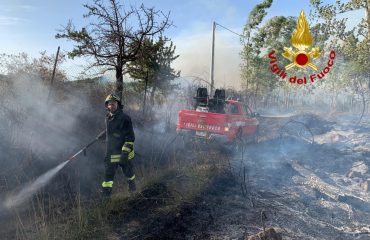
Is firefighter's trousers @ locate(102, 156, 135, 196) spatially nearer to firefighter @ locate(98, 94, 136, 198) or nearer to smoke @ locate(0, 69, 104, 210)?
firefighter @ locate(98, 94, 136, 198)

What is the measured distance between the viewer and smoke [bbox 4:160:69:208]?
5.96 m

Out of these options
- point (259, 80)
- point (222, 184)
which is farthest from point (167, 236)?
point (259, 80)

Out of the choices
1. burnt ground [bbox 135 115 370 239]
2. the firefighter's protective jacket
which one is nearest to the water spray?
the firefighter's protective jacket

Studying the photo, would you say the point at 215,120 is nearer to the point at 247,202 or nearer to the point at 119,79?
the point at 119,79

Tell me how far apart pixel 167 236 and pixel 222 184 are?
2618 millimetres

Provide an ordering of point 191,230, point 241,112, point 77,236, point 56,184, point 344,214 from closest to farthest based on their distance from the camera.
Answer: point 77,236 → point 191,230 → point 344,214 → point 56,184 → point 241,112

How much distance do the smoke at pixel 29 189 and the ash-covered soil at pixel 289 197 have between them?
2.90 meters

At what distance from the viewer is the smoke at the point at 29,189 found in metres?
5.96

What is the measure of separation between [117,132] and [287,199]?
3632mm

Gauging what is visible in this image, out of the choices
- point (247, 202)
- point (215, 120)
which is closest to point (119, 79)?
point (215, 120)

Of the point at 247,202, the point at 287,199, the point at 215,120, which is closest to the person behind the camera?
the point at 247,202

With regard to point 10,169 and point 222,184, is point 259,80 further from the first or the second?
point 10,169

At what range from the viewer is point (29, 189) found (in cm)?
630

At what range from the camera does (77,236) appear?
4527 millimetres
